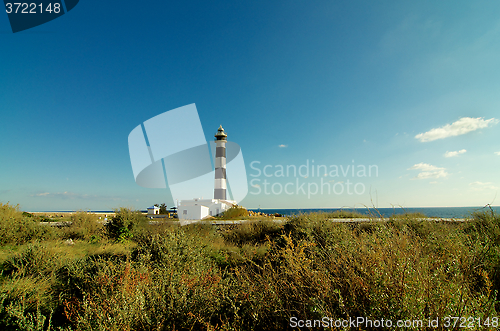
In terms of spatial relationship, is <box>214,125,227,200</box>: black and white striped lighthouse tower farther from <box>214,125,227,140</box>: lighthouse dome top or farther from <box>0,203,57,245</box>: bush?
<box>0,203,57,245</box>: bush

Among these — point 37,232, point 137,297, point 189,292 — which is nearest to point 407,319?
point 189,292

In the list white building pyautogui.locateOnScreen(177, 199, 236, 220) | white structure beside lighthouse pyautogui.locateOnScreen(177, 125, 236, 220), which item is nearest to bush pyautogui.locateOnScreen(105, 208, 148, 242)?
white building pyautogui.locateOnScreen(177, 199, 236, 220)

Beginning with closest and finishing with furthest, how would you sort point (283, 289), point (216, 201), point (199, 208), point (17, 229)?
point (283, 289) < point (17, 229) < point (199, 208) < point (216, 201)

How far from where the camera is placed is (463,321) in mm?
1723

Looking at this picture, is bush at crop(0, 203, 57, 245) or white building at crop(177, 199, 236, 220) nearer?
bush at crop(0, 203, 57, 245)

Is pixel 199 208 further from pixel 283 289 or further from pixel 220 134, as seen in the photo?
pixel 283 289

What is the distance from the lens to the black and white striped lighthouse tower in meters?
26.3

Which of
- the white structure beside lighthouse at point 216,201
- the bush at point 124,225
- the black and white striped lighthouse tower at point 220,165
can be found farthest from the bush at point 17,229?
the black and white striped lighthouse tower at point 220,165

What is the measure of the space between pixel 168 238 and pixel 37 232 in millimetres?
7144

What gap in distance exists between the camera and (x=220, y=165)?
88.6 ft

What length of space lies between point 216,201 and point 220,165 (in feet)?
16.0

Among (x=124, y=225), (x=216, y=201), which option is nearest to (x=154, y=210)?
(x=216, y=201)

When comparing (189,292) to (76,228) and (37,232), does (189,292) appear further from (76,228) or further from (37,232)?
(76,228)

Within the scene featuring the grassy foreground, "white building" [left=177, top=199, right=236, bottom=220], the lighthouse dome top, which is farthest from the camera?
the lighthouse dome top
